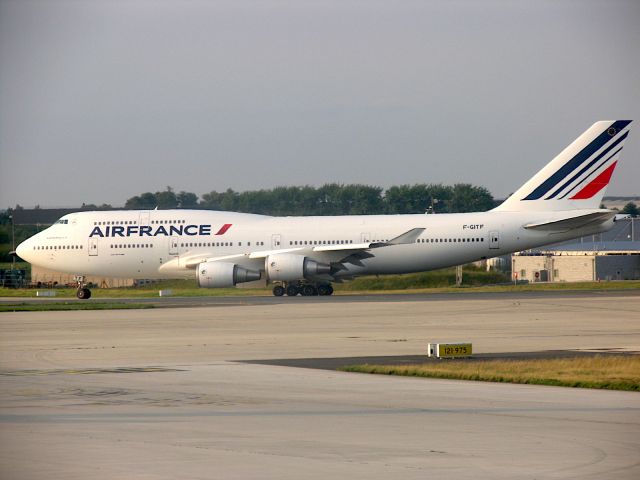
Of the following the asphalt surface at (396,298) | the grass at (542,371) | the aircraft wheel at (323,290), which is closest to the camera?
the grass at (542,371)

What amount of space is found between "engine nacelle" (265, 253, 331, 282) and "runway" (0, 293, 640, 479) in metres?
23.8

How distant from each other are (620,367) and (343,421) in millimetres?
8490

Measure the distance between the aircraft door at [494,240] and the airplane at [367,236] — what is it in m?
0.05

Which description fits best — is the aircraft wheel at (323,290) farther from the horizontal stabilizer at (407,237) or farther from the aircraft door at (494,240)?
the aircraft door at (494,240)

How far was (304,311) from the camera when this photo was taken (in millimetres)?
43719

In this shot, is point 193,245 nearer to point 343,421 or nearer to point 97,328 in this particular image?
point 97,328

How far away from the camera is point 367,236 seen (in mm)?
58375

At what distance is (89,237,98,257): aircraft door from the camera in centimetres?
6231

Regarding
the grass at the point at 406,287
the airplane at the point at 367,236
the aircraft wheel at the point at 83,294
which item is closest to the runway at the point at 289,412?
the airplane at the point at 367,236

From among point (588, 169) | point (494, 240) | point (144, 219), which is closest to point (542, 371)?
point (494, 240)

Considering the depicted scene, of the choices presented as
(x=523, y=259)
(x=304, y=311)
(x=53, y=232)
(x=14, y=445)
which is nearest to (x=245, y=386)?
(x=14, y=445)

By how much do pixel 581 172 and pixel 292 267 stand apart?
619 inches

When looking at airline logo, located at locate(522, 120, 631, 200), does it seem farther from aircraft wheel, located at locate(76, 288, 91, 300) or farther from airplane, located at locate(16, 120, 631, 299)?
aircraft wheel, located at locate(76, 288, 91, 300)

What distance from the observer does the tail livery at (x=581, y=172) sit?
58125mm
